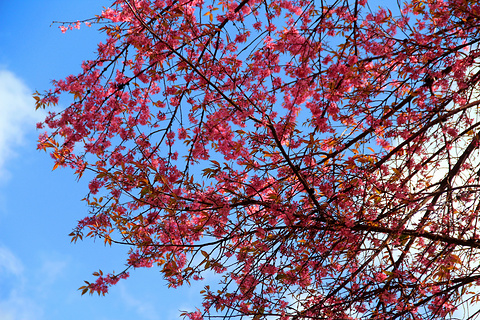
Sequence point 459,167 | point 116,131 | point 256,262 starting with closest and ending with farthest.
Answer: point 256,262 → point 459,167 → point 116,131

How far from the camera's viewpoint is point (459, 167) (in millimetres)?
4414

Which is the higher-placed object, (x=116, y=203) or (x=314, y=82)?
(x=314, y=82)

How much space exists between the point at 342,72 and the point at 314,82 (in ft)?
1.18

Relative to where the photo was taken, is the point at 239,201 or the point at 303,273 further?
the point at 303,273

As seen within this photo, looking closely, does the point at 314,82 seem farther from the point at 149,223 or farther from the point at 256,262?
the point at 149,223

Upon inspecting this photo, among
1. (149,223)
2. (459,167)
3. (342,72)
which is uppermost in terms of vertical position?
(342,72)

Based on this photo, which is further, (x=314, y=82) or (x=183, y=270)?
(x=314, y=82)

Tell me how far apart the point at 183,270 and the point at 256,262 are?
26.8 inches

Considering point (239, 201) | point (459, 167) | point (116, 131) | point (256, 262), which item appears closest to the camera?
point (239, 201)

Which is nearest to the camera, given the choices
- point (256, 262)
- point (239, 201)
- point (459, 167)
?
point (239, 201)

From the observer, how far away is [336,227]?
161 inches

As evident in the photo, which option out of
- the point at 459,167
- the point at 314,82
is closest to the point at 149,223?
the point at 314,82

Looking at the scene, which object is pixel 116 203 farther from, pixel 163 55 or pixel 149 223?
pixel 163 55

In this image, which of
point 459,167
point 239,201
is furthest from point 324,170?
point 459,167
